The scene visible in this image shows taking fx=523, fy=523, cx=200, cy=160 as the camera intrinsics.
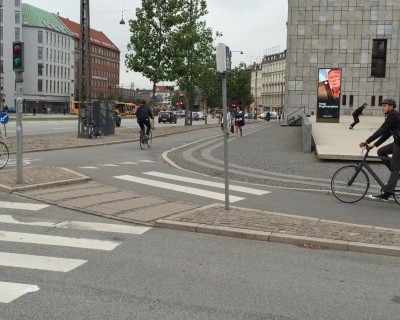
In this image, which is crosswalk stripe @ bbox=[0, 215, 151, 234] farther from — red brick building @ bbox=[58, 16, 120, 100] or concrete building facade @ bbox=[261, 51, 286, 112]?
concrete building facade @ bbox=[261, 51, 286, 112]

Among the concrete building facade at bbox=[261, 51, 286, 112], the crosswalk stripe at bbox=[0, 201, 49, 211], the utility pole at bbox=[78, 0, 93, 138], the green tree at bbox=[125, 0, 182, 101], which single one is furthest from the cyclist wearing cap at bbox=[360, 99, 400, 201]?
the concrete building facade at bbox=[261, 51, 286, 112]

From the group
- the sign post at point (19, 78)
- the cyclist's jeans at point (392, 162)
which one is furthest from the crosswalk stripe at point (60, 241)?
the cyclist's jeans at point (392, 162)

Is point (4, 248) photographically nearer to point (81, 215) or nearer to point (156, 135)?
point (81, 215)

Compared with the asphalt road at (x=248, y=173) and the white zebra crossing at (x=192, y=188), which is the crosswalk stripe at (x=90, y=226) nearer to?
the asphalt road at (x=248, y=173)

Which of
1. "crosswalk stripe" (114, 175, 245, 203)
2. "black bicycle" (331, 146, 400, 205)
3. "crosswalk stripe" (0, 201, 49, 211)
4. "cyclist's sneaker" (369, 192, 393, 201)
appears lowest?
"crosswalk stripe" (0, 201, 49, 211)

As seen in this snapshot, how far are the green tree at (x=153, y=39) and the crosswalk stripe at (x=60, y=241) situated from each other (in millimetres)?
27358

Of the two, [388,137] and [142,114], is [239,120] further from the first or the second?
[388,137]

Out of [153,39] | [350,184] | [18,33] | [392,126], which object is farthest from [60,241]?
[18,33]

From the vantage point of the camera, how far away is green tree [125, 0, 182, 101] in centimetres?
3341

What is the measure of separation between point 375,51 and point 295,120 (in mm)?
20102

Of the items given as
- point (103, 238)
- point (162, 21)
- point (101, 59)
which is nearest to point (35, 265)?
point (103, 238)

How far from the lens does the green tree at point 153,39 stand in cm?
3341

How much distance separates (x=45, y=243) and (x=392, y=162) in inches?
234

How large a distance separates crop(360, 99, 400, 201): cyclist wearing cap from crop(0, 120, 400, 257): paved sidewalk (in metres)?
2.10
